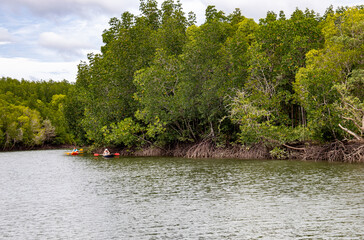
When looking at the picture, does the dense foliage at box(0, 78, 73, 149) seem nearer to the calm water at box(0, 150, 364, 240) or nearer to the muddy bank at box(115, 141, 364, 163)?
the muddy bank at box(115, 141, 364, 163)

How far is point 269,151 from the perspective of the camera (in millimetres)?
40594

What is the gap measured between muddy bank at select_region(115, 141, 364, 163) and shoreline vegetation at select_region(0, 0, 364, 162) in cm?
11

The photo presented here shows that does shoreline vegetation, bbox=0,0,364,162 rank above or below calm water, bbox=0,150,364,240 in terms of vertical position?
above

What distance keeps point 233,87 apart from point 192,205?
25.6m

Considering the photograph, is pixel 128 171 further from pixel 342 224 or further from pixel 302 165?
pixel 342 224

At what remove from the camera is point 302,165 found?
33.6 metres

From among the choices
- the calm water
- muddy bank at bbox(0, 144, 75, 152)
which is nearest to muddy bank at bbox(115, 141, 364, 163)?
the calm water

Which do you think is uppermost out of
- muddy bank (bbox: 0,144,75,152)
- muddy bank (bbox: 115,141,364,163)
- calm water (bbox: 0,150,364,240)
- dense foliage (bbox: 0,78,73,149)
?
dense foliage (bbox: 0,78,73,149)

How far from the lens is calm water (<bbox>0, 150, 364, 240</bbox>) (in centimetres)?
1473

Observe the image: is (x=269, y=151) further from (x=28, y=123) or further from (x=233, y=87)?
(x=28, y=123)

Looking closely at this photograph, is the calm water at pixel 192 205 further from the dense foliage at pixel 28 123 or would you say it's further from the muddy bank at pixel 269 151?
the dense foliage at pixel 28 123

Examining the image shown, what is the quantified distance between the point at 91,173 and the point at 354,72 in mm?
24424

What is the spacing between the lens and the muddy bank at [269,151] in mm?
34969

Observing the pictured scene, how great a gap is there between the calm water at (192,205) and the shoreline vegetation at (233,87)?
6570 mm
